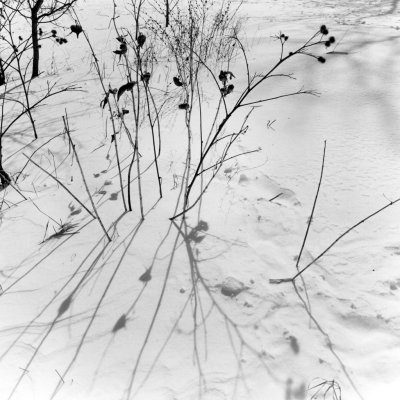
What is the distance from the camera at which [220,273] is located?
145 cm

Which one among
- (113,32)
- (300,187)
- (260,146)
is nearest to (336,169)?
(300,187)

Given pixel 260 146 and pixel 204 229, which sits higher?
pixel 260 146

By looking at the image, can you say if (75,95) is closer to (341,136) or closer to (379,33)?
(341,136)

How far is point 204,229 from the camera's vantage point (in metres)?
1.67

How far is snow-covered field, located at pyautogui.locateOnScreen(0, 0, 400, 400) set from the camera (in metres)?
1.13

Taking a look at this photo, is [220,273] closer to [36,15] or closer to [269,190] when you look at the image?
[269,190]

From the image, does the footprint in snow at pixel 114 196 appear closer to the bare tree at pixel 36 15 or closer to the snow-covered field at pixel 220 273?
the snow-covered field at pixel 220 273

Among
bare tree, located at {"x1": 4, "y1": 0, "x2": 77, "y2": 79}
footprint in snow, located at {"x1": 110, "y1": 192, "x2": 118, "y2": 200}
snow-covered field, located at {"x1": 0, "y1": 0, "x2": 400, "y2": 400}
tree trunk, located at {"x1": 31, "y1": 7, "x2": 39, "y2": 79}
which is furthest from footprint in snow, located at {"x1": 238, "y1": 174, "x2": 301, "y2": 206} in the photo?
tree trunk, located at {"x1": 31, "y1": 7, "x2": 39, "y2": 79}

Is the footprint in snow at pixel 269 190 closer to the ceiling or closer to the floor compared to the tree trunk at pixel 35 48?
closer to the floor

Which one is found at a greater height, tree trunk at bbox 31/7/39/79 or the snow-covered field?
tree trunk at bbox 31/7/39/79

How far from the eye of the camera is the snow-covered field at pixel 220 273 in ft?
3.72

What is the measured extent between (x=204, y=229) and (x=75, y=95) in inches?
84.9

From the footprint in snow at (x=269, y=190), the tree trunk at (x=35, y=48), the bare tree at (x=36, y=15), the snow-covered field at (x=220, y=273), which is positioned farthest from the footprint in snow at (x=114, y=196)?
the tree trunk at (x=35, y=48)

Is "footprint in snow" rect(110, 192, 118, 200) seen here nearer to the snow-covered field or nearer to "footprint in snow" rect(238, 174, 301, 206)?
the snow-covered field
